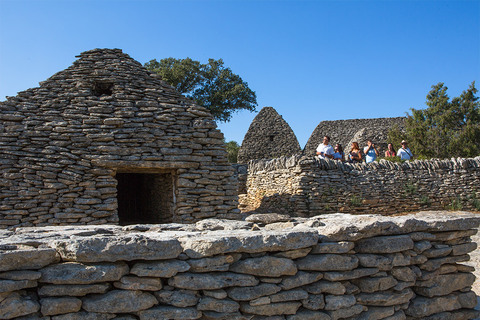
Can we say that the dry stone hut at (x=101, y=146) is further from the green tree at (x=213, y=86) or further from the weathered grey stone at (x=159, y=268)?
the green tree at (x=213, y=86)

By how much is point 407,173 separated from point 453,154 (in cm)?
1174

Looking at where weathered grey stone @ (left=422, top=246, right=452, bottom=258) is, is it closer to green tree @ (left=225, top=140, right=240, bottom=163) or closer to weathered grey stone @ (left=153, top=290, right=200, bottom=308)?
weathered grey stone @ (left=153, top=290, right=200, bottom=308)

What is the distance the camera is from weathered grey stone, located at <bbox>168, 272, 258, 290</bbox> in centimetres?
279

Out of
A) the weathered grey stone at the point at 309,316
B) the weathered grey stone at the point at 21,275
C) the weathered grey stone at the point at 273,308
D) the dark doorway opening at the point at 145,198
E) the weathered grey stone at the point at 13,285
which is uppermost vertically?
the dark doorway opening at the point at 145,198

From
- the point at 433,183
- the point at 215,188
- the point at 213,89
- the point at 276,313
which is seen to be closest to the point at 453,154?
the point at 433,183

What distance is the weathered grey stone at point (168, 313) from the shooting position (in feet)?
8.85

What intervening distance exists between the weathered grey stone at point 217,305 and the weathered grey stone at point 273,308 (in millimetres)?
82

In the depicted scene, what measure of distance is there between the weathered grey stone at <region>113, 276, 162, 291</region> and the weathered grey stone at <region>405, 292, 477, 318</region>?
2336 mm

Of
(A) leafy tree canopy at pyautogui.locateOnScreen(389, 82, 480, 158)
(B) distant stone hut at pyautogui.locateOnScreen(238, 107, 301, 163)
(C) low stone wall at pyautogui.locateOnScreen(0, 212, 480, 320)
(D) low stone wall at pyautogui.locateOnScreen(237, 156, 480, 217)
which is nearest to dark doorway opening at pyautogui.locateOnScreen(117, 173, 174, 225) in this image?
(D) low stone wall at pyautogui.locateOnScreen(237, 156, 480, 217)

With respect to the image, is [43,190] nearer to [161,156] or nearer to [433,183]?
[161,156]

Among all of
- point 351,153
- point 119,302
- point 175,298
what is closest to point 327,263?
Answer: point 175,298

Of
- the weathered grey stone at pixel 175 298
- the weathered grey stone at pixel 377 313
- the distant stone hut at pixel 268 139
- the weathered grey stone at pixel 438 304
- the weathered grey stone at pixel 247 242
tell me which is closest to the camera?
the weathered grey stone at pixel 175 298

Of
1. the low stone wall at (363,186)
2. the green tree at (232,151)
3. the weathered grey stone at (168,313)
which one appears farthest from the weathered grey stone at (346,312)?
the green tree at (232,151)

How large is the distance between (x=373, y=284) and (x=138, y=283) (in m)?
1.96
